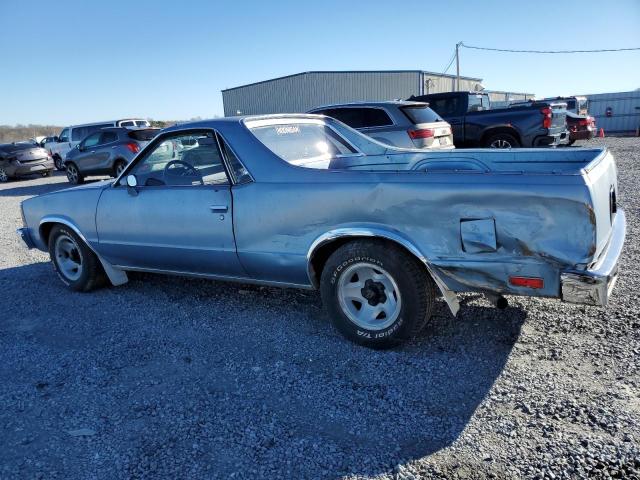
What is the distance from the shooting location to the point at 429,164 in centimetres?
436

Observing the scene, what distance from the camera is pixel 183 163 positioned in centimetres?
421

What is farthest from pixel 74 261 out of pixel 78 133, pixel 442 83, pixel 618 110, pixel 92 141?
pixel 442 83

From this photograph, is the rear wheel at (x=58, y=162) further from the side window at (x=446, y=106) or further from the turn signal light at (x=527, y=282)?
the turn signal light at (x=527, y=282)

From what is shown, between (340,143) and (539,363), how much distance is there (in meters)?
2.61

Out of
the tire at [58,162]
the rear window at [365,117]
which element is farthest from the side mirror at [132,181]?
the tire at [58,162]

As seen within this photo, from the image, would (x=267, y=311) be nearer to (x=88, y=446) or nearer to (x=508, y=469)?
(x=88, y=446)

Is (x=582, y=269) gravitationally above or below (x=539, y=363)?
above

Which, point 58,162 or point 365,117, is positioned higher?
point 365,117

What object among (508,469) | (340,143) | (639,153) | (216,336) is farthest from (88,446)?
(639,153)

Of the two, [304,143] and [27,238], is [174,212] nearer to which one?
[304,143]

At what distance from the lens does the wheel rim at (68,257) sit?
508cm

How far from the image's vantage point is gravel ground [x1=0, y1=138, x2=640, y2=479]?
7.72ft

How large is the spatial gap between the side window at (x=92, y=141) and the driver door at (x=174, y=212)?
10811 millimetres

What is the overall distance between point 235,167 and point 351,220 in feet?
3.58
